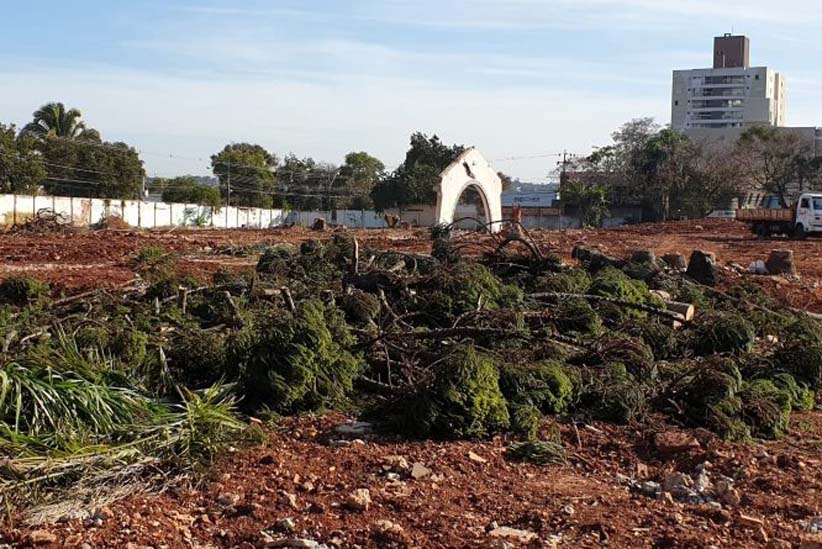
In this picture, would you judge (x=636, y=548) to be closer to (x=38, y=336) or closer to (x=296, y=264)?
(x=38, y=336)

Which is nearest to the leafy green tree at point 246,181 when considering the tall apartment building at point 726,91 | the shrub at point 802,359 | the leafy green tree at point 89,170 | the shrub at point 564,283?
the leafy green tree at point 89,170

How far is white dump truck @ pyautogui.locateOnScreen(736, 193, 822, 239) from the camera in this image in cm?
3547

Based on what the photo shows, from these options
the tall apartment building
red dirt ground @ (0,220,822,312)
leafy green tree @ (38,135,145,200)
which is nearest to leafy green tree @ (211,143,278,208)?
leafy green tree @ (38,135,145,200)

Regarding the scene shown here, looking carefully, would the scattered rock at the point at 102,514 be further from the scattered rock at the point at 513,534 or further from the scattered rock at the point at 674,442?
the scattered rock at the point at 674,442

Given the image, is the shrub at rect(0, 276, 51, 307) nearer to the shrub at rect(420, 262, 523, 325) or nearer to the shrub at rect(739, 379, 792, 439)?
the shrub at rect(420, 262, 523, 325)

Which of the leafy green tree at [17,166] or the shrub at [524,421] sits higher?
the leafy green tree at [17,166]

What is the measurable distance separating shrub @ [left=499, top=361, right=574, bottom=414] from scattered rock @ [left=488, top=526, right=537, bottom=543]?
2187 mm

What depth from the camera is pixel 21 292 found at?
11.5m

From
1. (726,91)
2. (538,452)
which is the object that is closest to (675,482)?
(538,452)

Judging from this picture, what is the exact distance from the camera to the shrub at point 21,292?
1140 cm

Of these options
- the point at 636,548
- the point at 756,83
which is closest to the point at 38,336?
the point at 636,548

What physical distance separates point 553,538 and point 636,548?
384 mm

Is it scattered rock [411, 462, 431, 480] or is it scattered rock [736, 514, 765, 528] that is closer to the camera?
scattered rock [736, 514, 765, 528]

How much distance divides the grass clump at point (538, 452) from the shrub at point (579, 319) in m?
3.43
